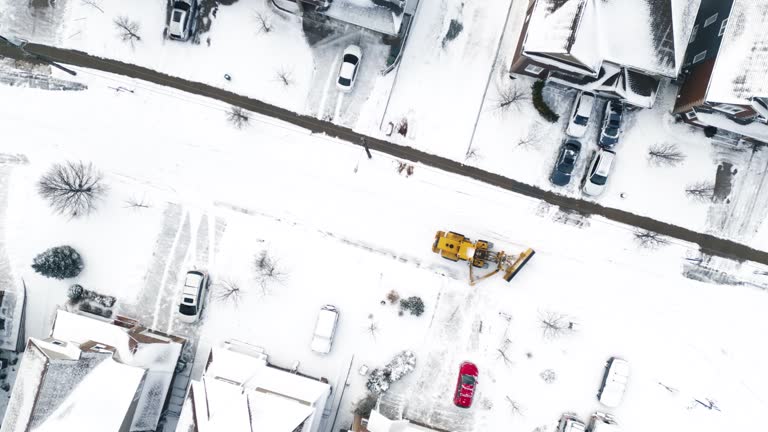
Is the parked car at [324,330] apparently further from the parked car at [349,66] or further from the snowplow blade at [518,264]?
the parked car at [349,66]

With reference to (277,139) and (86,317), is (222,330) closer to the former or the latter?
(86,317)

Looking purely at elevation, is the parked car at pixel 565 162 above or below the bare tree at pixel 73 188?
above

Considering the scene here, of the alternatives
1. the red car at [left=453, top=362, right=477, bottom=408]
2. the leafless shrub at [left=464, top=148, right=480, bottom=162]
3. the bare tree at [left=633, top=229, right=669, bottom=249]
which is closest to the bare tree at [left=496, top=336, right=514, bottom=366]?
the red car at [left=453, top=362, right=477, bottom=408]

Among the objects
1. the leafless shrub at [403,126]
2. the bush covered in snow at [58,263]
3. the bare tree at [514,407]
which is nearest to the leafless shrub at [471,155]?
the leafless shrub at [403,126]

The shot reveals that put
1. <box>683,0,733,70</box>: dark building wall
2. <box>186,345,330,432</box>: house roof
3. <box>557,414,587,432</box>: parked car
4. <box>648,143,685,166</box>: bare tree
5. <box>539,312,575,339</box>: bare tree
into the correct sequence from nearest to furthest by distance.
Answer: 1. <box>186,345,330,432</box>: house roof
2. <box>683,0,733,70</box>: dark building wall
3. <box>557,414,587,432</box>: parked car
4. <box>648,143,685,166</box>: bare tree
5. <box>539,312,575,339</box>: bare tree

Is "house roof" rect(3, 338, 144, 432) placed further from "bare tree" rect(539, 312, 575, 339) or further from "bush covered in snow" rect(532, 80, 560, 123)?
"bush covered in snow" rect(532, 80, 560, 123)

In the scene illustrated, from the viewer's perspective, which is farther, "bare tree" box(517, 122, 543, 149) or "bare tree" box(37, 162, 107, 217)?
"bare tree" box(517, 122, 543, 149)

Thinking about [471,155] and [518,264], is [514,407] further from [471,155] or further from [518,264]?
[471,155]
